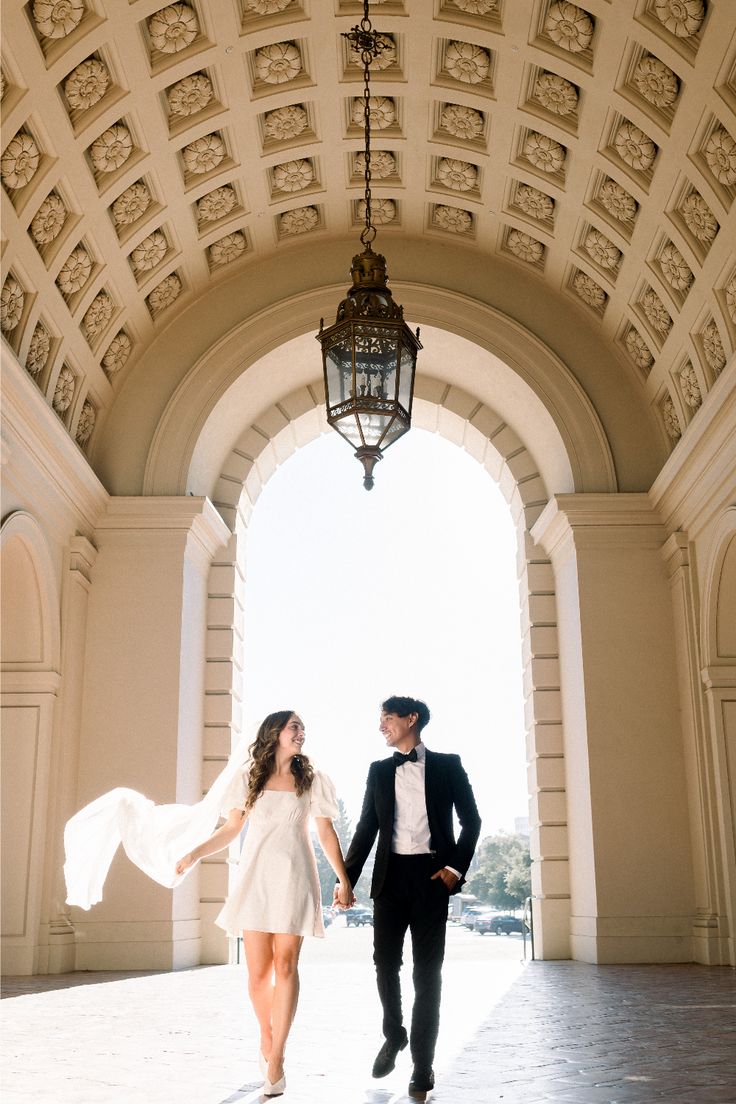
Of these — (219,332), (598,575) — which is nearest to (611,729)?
(598,575)

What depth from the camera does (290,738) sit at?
18.7 feet

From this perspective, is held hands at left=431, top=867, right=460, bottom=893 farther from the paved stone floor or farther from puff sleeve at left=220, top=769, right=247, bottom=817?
puff sleeve at left=220, top=769, right=247, bottom=817

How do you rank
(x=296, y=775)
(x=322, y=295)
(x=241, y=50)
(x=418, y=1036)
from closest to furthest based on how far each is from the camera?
(x=418, y=1036) < (x=296, y=775) < (x=241, y=50) < (x=322, y=295)

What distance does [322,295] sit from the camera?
1519 cm

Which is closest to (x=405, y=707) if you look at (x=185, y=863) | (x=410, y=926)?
(x=410, y=926)

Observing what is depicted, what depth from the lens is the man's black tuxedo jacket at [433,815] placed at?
18.4 feet

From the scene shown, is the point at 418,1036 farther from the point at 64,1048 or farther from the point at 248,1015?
the point at 248,1015

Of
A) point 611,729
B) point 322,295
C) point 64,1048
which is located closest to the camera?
point 64,1048

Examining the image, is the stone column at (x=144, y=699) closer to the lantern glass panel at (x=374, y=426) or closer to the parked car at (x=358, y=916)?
the lantern glass panel at (x=374, y=426)

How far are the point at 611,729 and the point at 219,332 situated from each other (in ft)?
24.0

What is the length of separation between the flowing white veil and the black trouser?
1070 mm

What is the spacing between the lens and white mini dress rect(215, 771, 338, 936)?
5.50 meters

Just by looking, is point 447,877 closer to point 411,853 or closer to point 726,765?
point 411,853

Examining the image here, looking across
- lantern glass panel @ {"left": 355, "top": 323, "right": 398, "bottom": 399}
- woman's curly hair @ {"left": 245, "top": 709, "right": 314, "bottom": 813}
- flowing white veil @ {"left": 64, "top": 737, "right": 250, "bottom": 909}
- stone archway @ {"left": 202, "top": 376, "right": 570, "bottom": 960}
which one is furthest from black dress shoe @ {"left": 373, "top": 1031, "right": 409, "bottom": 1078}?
stone archway @ {"left": 202, "top": 376, "right": 570, "bottom": 960}
